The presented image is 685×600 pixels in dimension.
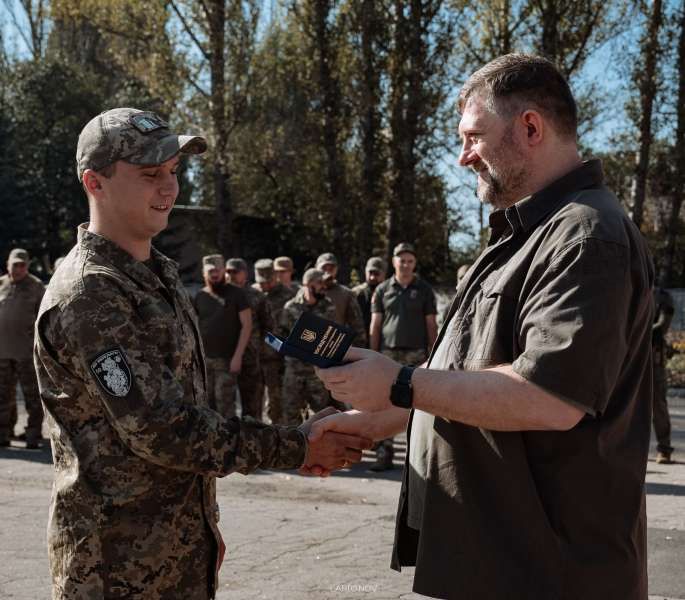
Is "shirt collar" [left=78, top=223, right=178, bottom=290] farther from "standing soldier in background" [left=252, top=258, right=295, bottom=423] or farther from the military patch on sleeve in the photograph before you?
"standing soldier in background" [left=252, top=258, right=295, bottom=423]

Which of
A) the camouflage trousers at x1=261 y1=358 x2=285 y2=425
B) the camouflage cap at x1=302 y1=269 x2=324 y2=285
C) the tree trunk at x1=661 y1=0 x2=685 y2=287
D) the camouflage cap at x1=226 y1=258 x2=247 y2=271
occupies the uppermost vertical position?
the tree trunk at x1=661 y1=0 x2=685 y2=287

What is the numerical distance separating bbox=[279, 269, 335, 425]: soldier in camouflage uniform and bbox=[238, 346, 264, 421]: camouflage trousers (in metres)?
0.96

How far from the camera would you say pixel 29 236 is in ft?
99.5

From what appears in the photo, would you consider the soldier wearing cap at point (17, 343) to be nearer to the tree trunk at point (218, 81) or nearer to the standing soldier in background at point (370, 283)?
the standing soldier in background at point (370, 283)

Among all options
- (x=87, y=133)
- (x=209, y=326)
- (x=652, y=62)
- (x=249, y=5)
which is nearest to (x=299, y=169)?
(x=249, y=5)

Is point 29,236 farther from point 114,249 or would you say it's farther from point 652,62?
point 114,249

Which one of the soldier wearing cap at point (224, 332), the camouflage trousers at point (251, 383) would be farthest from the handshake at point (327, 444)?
the camouflage trousers at point (251, 383)

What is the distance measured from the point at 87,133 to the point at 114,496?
1.08 m

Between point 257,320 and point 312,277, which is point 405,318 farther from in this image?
point 257,320

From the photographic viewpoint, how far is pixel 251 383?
37.1ft

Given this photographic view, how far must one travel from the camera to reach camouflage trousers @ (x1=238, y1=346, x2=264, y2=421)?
11203 mm

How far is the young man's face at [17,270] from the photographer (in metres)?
10.8

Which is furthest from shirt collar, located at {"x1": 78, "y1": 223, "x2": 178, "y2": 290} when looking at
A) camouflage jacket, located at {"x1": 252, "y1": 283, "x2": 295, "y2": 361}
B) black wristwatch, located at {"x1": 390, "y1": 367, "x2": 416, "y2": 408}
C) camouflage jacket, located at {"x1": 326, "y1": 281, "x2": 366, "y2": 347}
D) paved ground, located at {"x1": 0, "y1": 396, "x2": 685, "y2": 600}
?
camouflage jacket, located at {"x1": 252, "y1": 283, "x2": 295, "y2": 361}

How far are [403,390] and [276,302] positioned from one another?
9.93m
